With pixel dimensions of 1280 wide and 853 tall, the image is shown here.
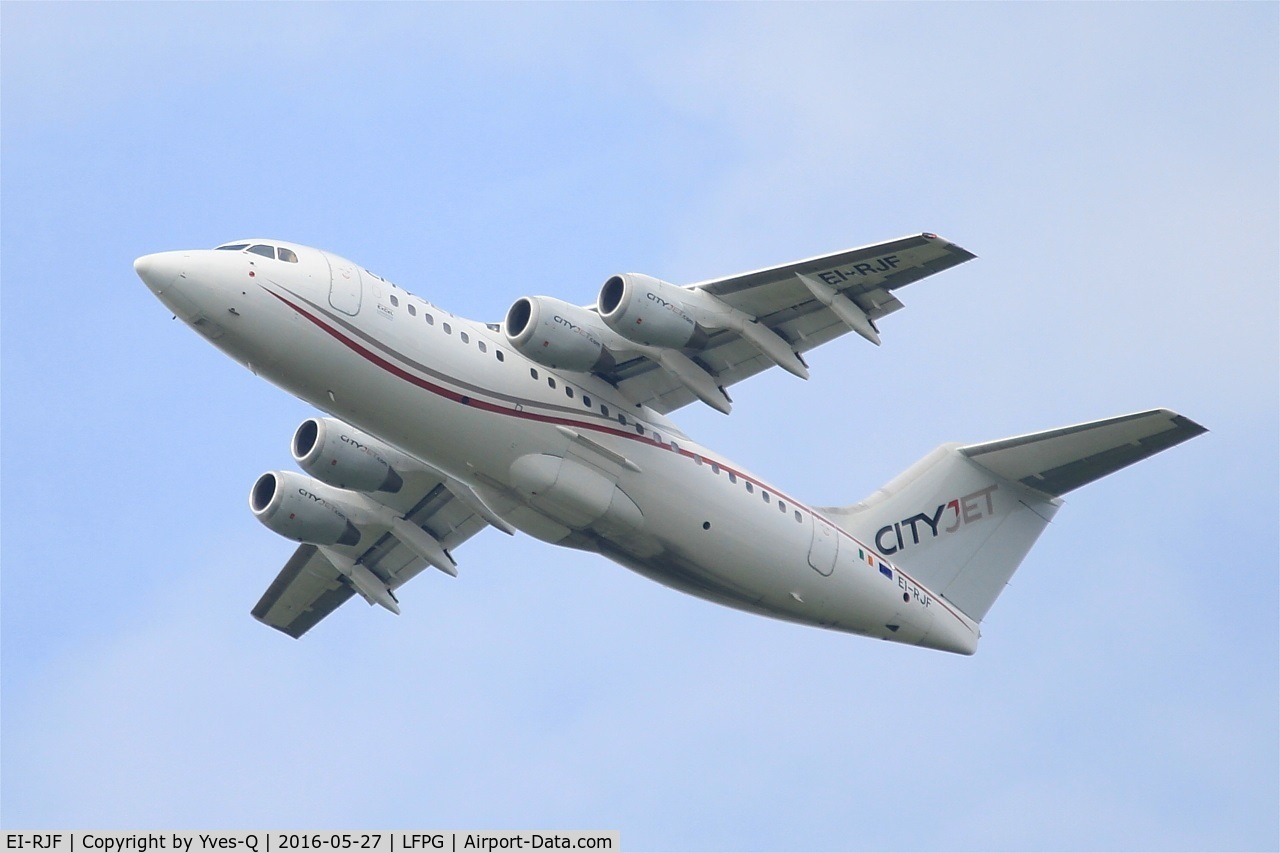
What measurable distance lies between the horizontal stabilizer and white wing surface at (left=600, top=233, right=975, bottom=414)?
343cm

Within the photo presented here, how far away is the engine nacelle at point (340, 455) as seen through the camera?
22.7 m

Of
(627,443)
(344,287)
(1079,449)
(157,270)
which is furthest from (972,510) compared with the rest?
(157,270)

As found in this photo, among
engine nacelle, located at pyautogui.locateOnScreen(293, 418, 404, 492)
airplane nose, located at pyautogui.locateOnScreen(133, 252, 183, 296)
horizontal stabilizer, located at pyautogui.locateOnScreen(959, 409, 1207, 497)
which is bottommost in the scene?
horizontal stabilizer, located at pyautogui.locateOnScreen(959, 409, 1207, 497)

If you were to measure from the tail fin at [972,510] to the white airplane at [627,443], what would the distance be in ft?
0.10

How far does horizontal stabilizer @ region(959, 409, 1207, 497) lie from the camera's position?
867 inches

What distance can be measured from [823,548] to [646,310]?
4.20 m

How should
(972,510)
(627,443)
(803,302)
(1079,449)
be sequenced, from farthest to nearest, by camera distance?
(972,510), (1079,449), (627,443), (803,302)

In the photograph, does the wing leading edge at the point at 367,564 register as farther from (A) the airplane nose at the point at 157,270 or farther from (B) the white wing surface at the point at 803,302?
(A) the airplane nose at the point at 157,270

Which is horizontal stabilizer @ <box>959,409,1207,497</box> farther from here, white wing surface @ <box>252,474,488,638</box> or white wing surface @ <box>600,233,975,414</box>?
white wing surface @ <box>252,474,488,638</box>

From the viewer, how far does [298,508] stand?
24.2 meters
